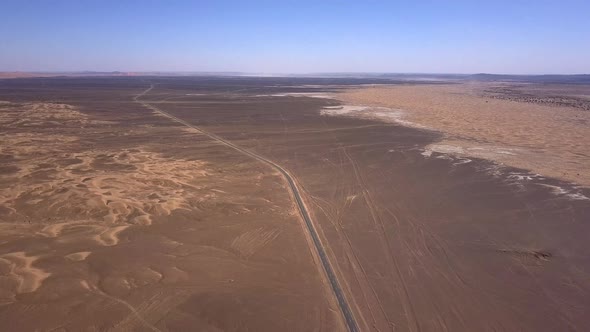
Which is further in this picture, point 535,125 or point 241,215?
point 535,125

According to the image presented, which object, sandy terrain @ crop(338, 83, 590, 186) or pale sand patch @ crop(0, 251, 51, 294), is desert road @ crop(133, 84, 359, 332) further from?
sandy terrain @ crop(338, 83, 590, 186)

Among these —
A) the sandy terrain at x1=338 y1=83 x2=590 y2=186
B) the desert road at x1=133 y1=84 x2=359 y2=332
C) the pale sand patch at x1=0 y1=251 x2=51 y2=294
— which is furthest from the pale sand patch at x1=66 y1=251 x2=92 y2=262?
the sandy terrain at x1=338 y1=83 x2=590 y2=186

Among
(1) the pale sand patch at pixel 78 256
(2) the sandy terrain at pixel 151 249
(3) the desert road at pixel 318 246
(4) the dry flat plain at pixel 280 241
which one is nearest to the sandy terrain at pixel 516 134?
(4) the dry flat plain at pixel 280 241

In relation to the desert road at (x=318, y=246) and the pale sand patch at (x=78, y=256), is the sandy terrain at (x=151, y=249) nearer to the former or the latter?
the pale sand patch at (x=78, y=256)

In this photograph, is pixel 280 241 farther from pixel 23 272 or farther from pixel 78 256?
pixel 23 272

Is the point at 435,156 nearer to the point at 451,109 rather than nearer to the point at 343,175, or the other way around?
the point at 343,175

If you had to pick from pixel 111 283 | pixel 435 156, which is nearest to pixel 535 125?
pixel 435 156
